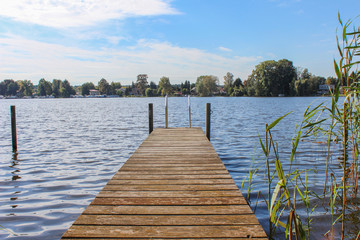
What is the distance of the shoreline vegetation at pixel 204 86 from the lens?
277 feet

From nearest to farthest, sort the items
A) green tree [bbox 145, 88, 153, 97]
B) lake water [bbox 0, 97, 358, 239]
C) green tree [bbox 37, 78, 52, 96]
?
lake water [bbox 0, 97, 358, 239]
green tree [bbox 145, 88, 153, 97]
green tree [bbox 37, 78, 52, 96]

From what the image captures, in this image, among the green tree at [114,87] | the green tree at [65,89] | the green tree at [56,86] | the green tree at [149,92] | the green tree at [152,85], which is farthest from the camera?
the green tree at [152,85]

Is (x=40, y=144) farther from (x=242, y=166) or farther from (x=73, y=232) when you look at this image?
(x=73, y=232)

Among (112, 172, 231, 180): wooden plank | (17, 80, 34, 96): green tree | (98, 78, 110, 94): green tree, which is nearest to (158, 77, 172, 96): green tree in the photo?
(98, 78, 110, 94): green tree

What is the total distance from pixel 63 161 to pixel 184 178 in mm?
5456

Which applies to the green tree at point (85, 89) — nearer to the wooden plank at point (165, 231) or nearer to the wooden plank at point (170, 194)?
the wooden plank at point (170, 194)

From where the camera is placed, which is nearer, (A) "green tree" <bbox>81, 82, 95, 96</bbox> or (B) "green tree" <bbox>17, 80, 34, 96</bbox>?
(B) "green tree" <bbox>17, 80, 34, 96</bbox>

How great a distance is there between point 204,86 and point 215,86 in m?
5.27

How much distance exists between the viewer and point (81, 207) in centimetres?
465

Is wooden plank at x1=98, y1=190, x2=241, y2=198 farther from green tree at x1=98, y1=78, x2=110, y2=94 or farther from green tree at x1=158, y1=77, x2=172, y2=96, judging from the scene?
green tree at x1=98, y1=78, x2=110, y2=94

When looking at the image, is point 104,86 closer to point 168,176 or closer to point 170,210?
point 168,176

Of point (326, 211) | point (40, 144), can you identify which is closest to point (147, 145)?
point (326, 211)

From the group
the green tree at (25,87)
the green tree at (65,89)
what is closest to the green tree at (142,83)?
the green tree at (65,89)

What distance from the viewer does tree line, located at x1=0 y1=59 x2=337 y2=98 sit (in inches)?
3251
